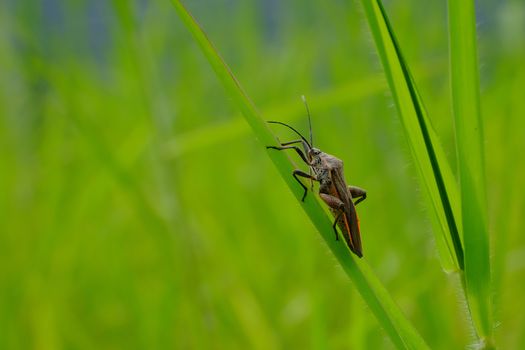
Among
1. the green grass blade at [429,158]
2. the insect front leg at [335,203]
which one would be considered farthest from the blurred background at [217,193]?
the insect front leg at [335,203]

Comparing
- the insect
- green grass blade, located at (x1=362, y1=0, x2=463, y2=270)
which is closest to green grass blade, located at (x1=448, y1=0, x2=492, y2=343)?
green grass blade, located at (x1=362, y1=0, x2=463, y2=270)

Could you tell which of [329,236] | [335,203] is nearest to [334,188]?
[335,203]

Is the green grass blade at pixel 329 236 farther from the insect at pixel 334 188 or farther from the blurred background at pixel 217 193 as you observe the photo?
the insect at pixel 334 188

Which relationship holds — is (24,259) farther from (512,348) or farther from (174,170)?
(512,348)

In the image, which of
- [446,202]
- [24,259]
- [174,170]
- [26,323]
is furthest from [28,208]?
[446,202]

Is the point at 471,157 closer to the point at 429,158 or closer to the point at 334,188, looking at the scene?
the point at 429,158

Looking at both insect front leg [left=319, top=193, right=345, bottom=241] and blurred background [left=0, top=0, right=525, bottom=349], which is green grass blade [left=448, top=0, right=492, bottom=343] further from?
insect front leg [left=319, top=193, right=345, bottom=241]
